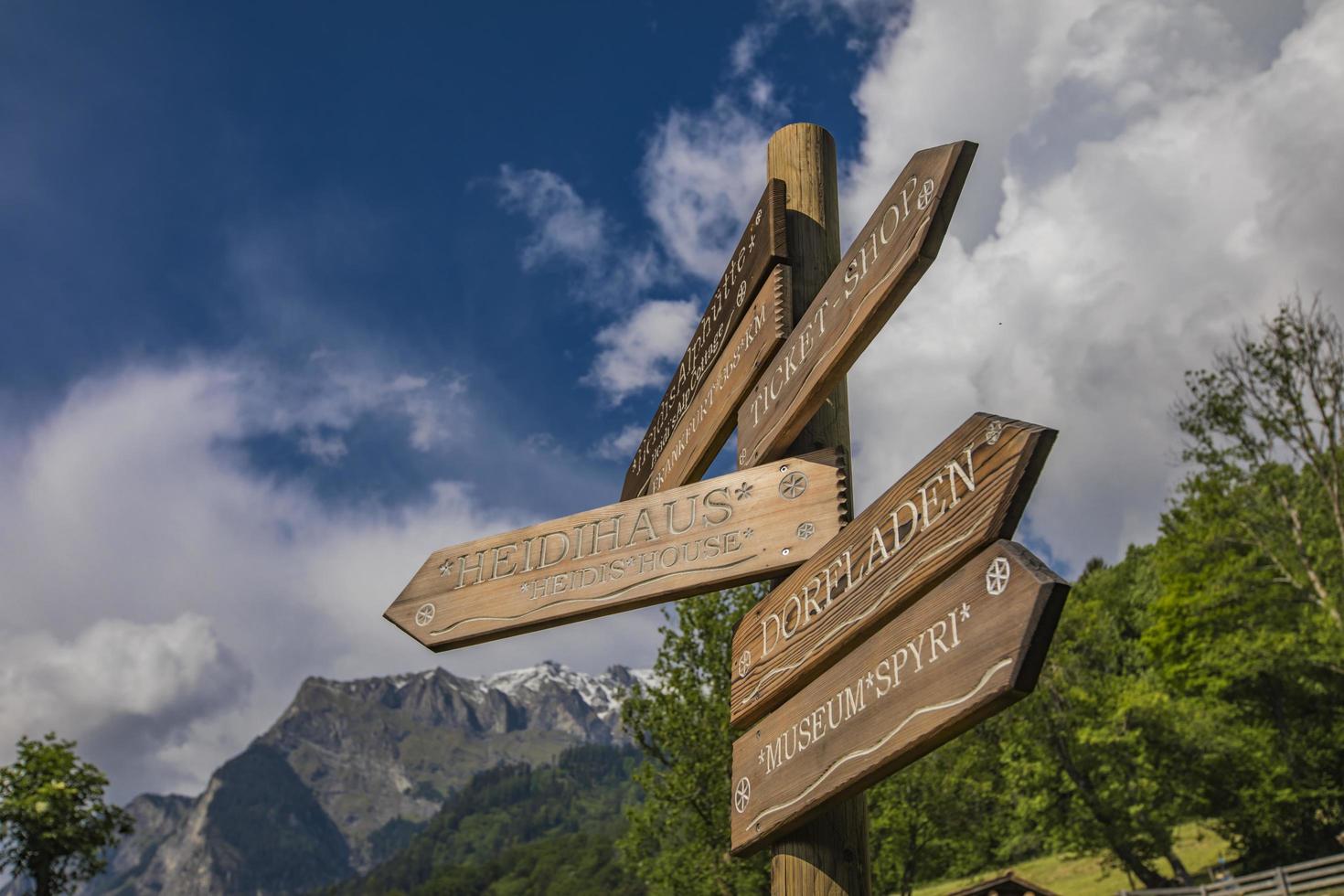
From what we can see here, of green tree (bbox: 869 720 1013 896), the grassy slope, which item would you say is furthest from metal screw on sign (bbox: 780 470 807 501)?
the grassy slope

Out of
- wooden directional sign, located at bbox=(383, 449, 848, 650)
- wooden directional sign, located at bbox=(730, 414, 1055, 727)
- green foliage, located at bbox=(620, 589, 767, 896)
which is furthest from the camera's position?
green foliage, located at bbox=(620, 589, 767, 896)

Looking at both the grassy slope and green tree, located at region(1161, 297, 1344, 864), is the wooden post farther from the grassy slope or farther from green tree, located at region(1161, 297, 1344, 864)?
the grassy slope

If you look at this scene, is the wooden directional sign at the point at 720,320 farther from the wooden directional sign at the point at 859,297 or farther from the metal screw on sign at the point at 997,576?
the metal screw on sign at the point at 997,576

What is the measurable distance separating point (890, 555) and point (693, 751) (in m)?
20.4

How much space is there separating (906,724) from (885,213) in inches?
75.2

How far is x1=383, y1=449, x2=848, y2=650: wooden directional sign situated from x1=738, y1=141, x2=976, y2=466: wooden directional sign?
285 millimetres

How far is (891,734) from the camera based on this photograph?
104 inches

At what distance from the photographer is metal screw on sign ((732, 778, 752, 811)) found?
342 centimetres

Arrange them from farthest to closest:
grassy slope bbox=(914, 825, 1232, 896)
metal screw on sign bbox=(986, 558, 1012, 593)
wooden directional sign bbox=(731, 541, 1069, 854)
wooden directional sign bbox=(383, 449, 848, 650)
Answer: grassy slope bbox=(914, 825, 1232, 896)
wooden directional sign bbox=(383, 449, 848, 650)
metal screw on sign bbox=(986, 558, 1012, 593)
wooden directional sign bbox=(731, 541, 1069, 854)

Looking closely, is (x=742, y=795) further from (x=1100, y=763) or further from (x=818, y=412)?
(x=1100, y=763)

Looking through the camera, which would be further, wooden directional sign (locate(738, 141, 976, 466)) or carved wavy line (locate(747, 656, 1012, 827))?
wooden directional sign (locate(738, 141, 976, 466))

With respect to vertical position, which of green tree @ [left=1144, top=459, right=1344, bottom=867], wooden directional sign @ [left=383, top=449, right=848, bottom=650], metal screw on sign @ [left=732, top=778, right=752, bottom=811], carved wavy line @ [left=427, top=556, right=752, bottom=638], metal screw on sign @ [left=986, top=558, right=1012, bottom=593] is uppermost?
green tree @ [left=1144, top=459, right=1344, bottom=867]

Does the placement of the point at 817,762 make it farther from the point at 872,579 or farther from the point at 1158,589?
the point at 1158,589

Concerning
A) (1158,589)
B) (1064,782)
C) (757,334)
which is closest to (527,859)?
(1158,589)
